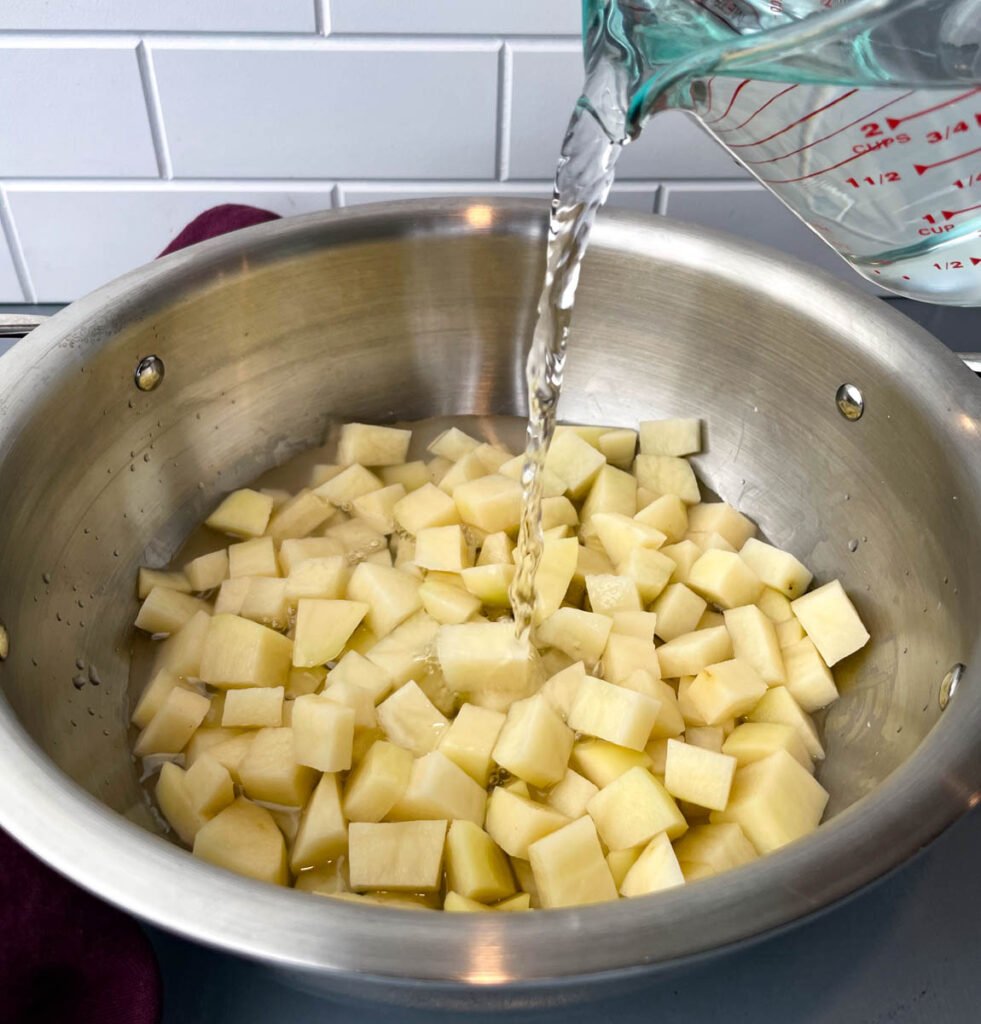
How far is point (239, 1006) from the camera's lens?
0.83 m

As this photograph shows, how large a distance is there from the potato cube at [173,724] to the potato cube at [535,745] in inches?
11.7

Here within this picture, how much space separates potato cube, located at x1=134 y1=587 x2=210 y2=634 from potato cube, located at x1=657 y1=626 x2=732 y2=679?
506 millimetres

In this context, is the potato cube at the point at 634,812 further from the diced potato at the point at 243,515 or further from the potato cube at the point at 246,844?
the diced potato at the point at 243,515

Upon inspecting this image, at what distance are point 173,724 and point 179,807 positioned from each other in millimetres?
93

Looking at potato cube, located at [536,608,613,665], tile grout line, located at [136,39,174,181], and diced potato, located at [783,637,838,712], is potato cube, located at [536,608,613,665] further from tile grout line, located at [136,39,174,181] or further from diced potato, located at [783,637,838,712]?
tile grout line, located at [136,39,174,181]

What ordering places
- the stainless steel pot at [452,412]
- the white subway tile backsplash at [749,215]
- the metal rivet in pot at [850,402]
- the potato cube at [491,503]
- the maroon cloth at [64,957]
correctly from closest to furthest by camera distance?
1. the stainless steel pot at [452,412]
2. the maroon cloth at [64,957]
3. the metal rivet in pot at [850,402]
4. the potato cube at [491,503]
5. the white subway tile backsplash at [749,215]

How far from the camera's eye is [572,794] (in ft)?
3.12

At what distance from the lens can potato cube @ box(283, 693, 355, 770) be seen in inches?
36.7

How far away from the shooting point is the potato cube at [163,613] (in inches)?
43.7

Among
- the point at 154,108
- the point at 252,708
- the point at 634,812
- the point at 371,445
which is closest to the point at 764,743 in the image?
the point at 634,812

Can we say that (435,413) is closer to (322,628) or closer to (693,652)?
(322,628)

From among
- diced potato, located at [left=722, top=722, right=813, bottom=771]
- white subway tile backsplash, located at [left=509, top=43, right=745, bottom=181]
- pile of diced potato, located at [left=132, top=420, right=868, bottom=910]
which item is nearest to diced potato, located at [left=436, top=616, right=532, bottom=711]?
pile of diced potato, located at [left=132, top=420, right=868, bottom=910]

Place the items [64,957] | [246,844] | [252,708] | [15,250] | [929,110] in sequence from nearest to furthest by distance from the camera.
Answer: [929,110] < [64,957] < [246,844] < [252,708] < [15,250]

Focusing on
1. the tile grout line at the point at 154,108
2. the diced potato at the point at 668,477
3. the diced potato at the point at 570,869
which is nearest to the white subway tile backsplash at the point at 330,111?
the tile grout line at the point at 154,108
